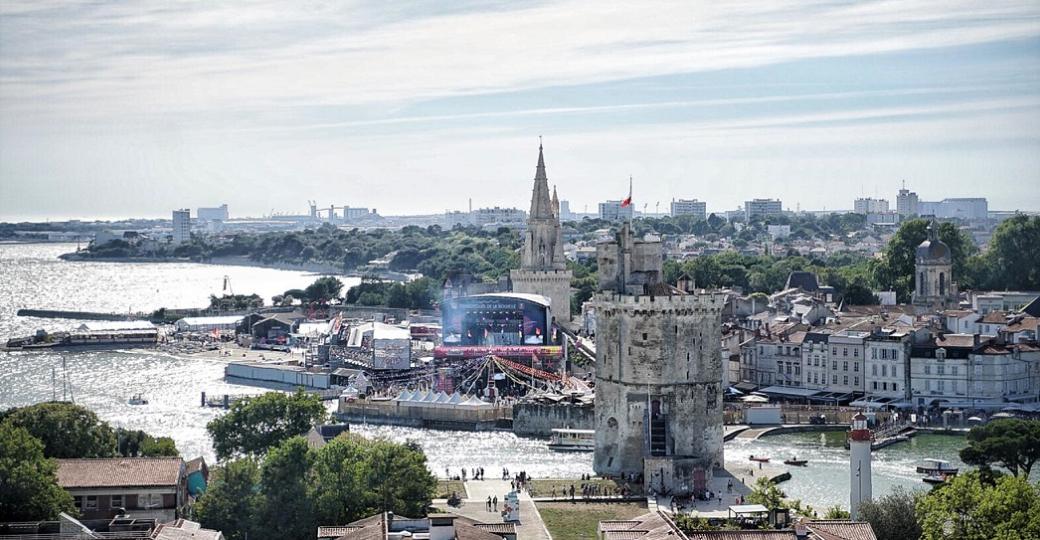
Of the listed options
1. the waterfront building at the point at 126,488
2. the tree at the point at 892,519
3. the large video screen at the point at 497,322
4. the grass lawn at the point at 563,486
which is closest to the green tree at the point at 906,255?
the large video screen at the point at 497,322

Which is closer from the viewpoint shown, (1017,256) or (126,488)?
(126,488)

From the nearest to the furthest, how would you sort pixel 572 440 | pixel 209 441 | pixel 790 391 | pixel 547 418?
pixel 209 441, pixel 572 440, pixel 547 418, pixel 790 391

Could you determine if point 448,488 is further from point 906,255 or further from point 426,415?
point 906,255

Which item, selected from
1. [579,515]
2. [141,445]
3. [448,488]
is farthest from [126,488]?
[579,515]

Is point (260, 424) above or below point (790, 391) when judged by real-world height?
above

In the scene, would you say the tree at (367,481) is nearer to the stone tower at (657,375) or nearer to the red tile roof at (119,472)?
the red tile roof at (119,472)

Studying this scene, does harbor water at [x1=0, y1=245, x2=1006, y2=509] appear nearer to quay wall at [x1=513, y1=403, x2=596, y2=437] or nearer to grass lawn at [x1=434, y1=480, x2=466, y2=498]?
quay wall at [x1=513, y1=403, x2=596, y2=437]

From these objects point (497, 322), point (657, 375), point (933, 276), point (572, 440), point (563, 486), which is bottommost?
point (572, 440)
